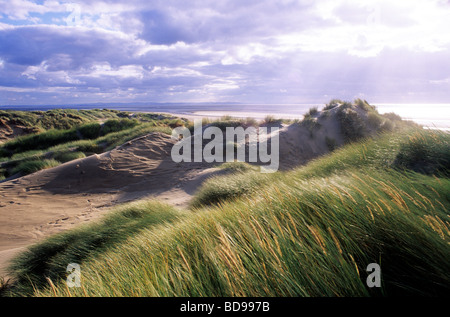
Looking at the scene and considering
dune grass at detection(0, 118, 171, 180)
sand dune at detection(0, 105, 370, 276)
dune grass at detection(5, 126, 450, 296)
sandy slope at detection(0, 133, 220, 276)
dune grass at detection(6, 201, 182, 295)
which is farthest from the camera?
dune grass at detection(0, 118, 171, 180)

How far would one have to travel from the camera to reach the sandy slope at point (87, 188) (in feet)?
23.5

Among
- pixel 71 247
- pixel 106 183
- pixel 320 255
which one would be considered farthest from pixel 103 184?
pixel 320 255

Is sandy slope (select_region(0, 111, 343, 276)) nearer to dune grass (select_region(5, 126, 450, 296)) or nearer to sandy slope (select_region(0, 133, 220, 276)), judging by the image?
sandy slope (select_region(0, 133, 220, 276))

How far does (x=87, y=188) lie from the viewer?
10.6m

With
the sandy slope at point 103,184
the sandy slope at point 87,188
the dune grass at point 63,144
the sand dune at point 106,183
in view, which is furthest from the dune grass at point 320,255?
the dune grass at point 63,144

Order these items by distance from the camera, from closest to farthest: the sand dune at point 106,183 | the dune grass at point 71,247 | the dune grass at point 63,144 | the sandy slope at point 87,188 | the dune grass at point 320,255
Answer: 1. the dune grass at point 320,255
2. the dune grass at point 71,247
3. the sandy slope at point 87,188
4. the sand dune at point 106,183
5. the dune grass at point 63,144

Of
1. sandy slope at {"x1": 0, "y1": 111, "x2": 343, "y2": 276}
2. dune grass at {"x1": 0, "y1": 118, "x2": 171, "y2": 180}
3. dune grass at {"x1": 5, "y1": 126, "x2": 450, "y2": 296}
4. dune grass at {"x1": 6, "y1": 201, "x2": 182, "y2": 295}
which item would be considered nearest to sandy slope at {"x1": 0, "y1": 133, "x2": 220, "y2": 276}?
sandy slope at {"x1": 0, "y1": 111, "x2": 343, "y2": 276}

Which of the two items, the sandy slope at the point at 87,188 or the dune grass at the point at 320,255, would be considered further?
the sandy slope at the point at 87,188

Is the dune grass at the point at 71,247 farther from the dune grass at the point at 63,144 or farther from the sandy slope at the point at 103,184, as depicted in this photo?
the dune grass at the point at 63,144

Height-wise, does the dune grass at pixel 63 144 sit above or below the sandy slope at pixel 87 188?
above

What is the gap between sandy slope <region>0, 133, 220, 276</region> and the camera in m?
7.15

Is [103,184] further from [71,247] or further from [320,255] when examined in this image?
[320,255]
